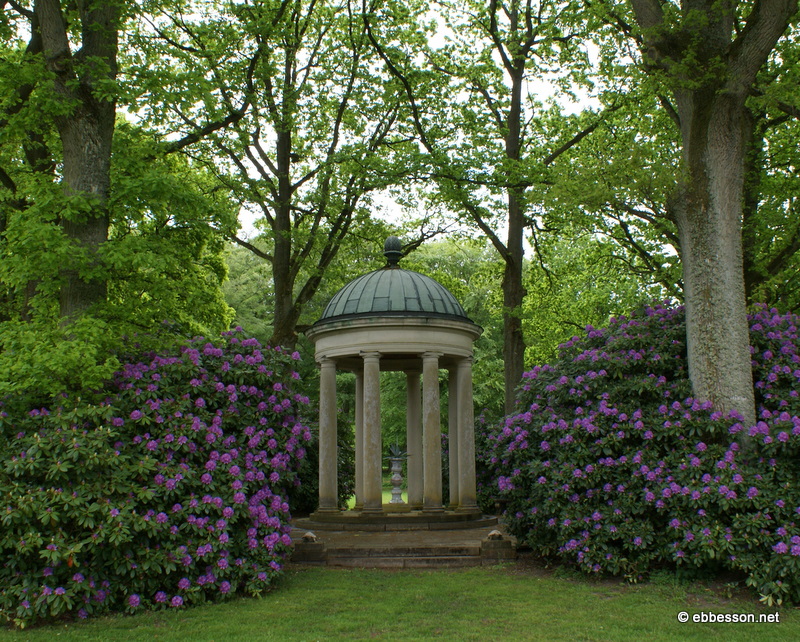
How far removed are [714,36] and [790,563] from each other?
719 cm

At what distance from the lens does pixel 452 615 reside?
794 cm

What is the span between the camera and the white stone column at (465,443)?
14.8m

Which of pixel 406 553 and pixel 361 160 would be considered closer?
pixel 406 553

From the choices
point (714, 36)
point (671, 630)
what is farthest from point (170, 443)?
point (714, 36)

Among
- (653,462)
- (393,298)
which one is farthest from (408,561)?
(393,298)

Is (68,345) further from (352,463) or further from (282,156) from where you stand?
(352,463)

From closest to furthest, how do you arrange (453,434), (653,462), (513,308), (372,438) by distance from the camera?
(653,462) < (372,438) < (513,308) < (453,434)

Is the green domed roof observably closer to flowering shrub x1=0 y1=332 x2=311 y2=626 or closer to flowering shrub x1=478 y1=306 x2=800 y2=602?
flowering shrub x1=478 y1=306 x2=800 y2=602

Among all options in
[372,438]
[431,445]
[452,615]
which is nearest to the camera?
[452,615]

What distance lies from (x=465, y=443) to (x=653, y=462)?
588cm

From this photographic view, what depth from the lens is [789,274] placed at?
14.1 metres

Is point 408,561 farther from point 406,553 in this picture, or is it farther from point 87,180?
point 87,180

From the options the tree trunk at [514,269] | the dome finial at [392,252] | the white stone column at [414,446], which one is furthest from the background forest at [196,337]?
the white stone column at [414,446]

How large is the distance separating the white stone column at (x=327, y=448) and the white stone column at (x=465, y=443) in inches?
109
